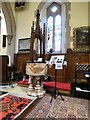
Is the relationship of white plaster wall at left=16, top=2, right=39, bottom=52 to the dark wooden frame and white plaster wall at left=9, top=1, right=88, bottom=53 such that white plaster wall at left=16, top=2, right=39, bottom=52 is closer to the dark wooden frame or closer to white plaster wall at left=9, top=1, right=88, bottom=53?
white plaster wall at left=9, top=1, right=88, bottom=53

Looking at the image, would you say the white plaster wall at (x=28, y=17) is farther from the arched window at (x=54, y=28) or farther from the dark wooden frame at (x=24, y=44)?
the arched window at (x=54, y=28)

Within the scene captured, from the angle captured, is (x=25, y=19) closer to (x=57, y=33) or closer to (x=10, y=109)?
(x=57, y=33)

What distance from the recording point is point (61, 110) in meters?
2.63

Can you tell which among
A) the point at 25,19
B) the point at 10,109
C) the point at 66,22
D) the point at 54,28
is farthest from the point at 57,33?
the point at 10,109

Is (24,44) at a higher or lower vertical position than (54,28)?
lower

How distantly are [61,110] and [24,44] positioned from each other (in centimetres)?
494

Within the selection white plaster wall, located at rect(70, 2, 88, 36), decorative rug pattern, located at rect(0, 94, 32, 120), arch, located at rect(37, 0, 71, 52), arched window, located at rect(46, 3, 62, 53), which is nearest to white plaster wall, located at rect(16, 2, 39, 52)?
arched window, located at rect(46, 3, 62, 53)

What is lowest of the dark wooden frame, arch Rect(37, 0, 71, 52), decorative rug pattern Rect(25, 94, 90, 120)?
decorative rug pattern Rect(25, 94, 90, 120)

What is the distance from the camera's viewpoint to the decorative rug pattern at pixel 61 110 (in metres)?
2.36

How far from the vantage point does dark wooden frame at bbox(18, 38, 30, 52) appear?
688 centimetres

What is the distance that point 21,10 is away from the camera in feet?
23.9

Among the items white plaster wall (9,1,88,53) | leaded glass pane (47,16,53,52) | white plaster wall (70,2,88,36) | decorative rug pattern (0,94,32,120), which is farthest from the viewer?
leaded glass pane (47,16,53,52)

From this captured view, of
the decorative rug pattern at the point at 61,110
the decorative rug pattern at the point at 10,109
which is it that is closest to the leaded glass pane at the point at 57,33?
the decorative rug pattern at the point at 61,110

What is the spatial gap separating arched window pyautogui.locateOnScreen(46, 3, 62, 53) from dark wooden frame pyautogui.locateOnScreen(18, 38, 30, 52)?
1.04m
